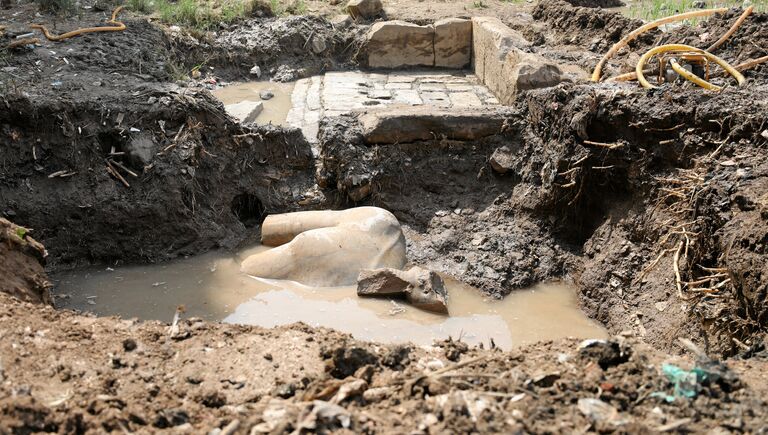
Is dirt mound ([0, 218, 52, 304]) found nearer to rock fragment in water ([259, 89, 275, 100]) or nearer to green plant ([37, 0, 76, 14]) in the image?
rock fragment in water ([259, 89, 275, 100])

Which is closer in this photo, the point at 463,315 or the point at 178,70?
the point at 463,315

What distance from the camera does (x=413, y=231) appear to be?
625cm

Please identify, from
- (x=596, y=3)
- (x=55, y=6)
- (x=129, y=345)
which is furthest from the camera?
(x=596, y=3)

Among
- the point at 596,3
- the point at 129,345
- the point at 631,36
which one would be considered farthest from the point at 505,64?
the point at 129,345

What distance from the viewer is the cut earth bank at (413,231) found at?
2.85 m

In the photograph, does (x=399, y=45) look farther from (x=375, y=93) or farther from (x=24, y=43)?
(x=24, y=43)

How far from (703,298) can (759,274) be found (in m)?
0.49

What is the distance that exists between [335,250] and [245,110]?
2.52 m

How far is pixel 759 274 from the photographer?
4.10m

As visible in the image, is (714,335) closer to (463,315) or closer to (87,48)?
(463,315)

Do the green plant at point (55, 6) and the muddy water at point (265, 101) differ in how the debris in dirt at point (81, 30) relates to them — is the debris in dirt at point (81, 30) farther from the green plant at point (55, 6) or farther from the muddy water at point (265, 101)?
the muddy water at point (265, 101)

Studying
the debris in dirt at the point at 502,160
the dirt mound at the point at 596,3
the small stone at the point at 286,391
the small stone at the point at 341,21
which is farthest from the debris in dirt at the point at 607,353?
the dirt mound at the point at 596,3

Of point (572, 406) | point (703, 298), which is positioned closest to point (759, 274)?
point (703, 298)

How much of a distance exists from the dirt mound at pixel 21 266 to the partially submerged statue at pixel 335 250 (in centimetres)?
150
